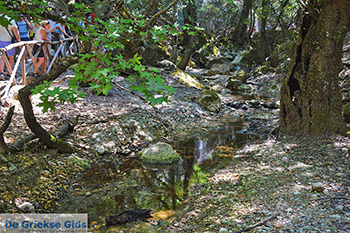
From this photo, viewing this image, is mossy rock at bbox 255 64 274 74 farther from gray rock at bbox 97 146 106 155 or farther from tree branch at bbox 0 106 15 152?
tree branch at bbox 0 106 15 152

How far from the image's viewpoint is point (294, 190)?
327 centimetres

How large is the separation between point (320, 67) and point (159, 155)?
11.7ft

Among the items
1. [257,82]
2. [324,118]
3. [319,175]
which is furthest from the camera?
[257,82]

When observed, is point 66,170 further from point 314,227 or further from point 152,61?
point 152,61

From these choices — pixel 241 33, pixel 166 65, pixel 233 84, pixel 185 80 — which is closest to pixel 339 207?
pixel 185 80

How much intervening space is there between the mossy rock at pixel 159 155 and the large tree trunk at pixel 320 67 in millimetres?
2639

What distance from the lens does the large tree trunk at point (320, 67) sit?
454 cm

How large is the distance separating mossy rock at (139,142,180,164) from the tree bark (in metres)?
1.46

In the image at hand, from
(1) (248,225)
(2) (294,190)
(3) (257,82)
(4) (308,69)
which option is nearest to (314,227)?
(1) (248,225)

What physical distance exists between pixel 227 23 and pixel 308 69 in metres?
20.5

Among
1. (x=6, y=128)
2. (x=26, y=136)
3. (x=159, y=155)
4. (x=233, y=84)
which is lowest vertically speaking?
(x=159, y=155)

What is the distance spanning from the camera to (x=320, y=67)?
182 inches

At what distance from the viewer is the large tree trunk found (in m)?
4.54

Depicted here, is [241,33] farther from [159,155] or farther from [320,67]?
[159,155]
